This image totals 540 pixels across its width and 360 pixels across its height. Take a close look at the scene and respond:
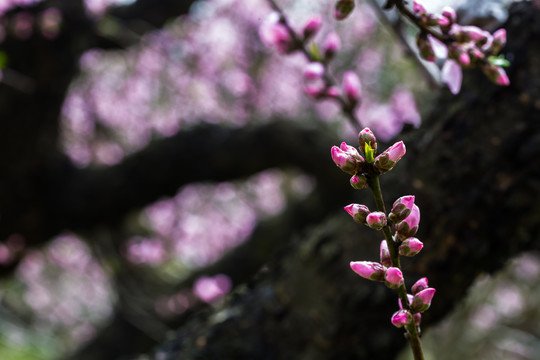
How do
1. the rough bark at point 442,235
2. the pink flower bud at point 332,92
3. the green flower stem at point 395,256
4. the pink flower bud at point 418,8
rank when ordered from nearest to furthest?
1. the green flower stem at point 395,256
2. the pink flower bud at point 418,8
3. the rough bark at point 442,235
4. the pink flower bud at point 332,92

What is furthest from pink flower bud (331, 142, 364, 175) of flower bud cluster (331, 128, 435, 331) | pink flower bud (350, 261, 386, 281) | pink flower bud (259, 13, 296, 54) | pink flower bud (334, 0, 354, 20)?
pink flower bud (259, 13, 296, 54)

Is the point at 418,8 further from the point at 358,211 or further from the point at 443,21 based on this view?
the point at 358,211

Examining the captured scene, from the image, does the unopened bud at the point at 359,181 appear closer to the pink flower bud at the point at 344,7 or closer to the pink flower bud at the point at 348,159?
the pink flower bud at the point at 348,159

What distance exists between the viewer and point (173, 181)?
2367 mm

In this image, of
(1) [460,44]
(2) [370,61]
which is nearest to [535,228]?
(1) [460,44]

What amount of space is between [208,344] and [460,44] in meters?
0.76

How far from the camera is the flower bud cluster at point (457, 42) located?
2.40ft

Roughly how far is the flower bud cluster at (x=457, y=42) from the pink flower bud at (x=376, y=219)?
40cm

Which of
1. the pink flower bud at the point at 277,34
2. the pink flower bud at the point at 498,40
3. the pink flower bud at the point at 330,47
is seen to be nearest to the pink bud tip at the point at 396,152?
the pink flower bud at the point at 498,40

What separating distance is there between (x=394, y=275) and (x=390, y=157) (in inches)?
4.8

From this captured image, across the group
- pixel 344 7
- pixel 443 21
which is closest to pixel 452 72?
pixel 443 21

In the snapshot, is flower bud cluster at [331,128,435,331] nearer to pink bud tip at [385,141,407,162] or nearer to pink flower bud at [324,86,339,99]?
pink bud tip at [385,141,407,162]

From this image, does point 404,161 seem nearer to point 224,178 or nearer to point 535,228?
point 535,228

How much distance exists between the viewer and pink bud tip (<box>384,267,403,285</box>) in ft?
1.49
